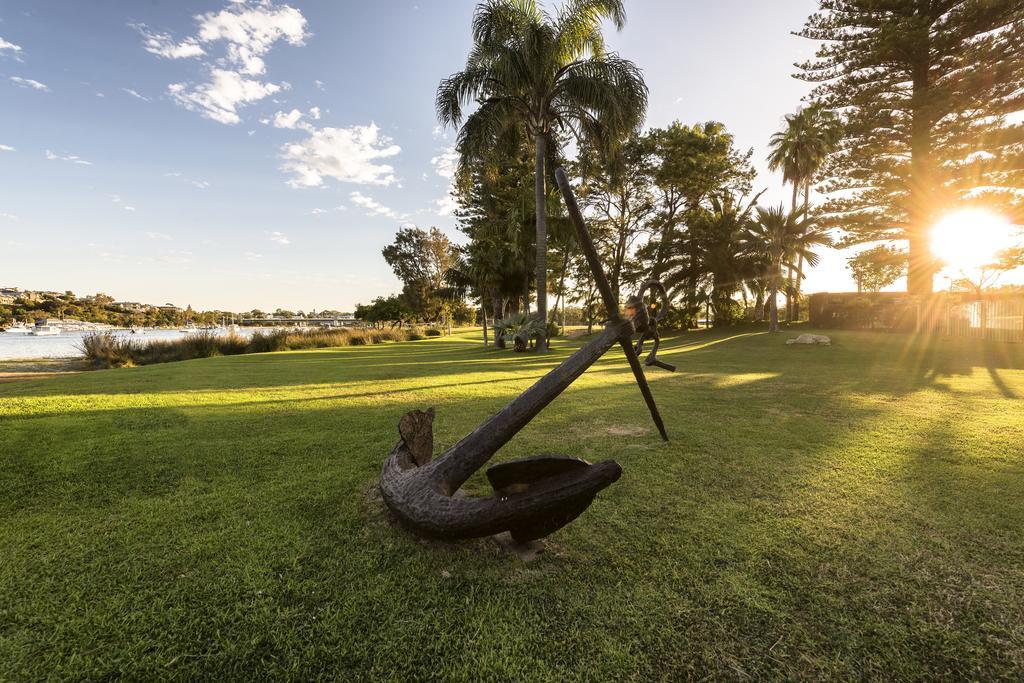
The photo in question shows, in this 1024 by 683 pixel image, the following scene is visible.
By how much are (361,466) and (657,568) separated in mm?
2540

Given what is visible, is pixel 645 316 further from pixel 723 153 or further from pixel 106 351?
pixel 723 153

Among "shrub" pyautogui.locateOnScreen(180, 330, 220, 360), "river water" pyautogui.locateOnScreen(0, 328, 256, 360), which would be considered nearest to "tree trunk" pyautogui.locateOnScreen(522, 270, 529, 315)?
"shrub" pyautogui.locateOnScreen(180, 330, 220, 360)

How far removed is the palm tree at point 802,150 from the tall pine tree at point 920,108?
486 centimetres

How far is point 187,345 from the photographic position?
17.2 metres

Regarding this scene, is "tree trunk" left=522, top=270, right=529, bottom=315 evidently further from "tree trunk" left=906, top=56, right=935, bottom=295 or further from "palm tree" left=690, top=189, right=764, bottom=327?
"tree trunk" left=906, top=56, right=935, bottom=295

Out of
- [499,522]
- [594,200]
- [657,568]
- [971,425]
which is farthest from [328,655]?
[594,200]

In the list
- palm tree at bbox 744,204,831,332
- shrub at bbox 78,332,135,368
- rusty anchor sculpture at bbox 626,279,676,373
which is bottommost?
shrub at bbox 78,332,135,368

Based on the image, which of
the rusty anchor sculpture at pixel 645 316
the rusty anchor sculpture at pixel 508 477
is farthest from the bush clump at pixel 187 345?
the rusty anchor sculpture at pixel 645 316

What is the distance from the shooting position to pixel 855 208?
65.1 ft

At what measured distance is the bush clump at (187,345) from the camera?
15.1 metres

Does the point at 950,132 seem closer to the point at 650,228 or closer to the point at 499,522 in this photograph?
the point at 650,228

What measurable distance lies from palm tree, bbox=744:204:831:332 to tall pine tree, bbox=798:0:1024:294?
1.21 m

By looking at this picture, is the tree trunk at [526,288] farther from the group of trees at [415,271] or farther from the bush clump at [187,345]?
the group of trees at [415,271]

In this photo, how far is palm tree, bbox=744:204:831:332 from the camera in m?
20.0
